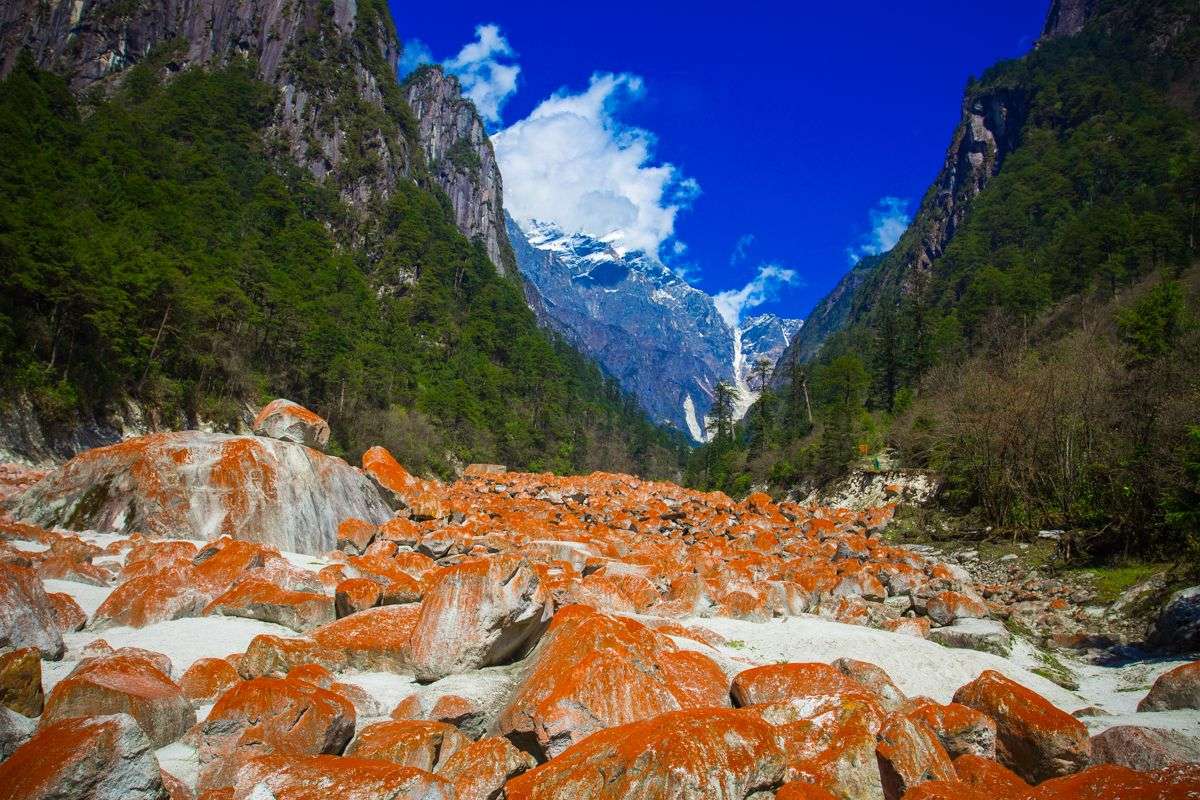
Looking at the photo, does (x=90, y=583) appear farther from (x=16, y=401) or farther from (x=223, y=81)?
(x=223, y=81)

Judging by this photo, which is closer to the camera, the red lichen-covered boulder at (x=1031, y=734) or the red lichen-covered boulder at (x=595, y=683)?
the red lichen-covered boulder at (x=1031, y=734)

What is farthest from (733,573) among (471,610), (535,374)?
(535,374)

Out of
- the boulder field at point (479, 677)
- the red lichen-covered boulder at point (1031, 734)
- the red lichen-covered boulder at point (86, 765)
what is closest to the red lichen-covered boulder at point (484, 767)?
the boulder field at point (479, 677)

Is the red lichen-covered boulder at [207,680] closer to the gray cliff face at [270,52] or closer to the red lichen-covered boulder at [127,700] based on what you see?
the red lichen-covered boulder at [127,700]

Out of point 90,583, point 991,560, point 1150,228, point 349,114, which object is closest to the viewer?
point 90,583

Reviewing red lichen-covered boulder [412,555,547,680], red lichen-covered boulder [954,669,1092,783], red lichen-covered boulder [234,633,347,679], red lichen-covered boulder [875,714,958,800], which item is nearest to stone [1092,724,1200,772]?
red lichen-covered boulder [954,669,1092,783]

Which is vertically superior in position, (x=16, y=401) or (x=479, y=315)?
(x=479, y=315)
